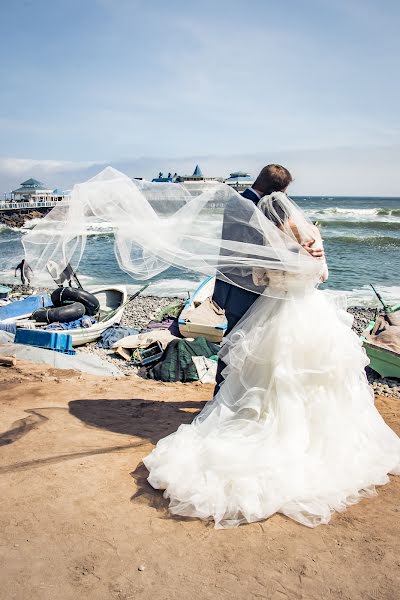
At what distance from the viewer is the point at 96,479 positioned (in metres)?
3.65

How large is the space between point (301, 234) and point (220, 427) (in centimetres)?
165

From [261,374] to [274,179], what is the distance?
1596mm

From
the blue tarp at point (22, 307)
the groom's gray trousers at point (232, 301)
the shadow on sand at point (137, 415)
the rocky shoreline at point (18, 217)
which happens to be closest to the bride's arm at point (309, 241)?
the groom's gray trousers at point (232, 301)

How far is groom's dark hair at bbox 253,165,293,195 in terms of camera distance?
13.1 ft

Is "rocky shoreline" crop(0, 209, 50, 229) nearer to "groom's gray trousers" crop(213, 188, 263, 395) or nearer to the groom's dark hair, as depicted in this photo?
"groom's gray trousers" crop(213, 188, 263, 395)

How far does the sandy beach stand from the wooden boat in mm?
6731

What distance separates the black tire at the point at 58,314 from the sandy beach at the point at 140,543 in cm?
730

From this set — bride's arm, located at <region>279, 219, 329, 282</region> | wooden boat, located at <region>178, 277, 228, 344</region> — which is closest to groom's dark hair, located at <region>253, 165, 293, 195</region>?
bride's arm, located at <region>279, 219, 329, 282</region>

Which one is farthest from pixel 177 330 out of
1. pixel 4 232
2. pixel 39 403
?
pixel 4 232

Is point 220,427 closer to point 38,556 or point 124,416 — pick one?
point 38,556

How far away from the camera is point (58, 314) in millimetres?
11422

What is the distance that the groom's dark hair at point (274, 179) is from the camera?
13.1 ft

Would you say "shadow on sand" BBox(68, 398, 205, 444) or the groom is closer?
the groom

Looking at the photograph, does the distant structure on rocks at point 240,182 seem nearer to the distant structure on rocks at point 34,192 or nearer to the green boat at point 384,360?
the green boat at point 384,360
